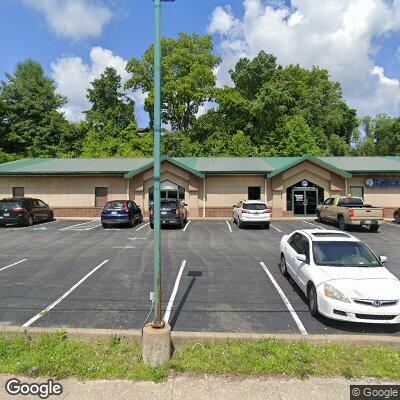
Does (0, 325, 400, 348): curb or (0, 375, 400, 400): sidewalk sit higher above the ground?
(0, 325, 400, 348): curb

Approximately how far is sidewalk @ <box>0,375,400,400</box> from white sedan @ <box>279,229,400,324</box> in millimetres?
1647

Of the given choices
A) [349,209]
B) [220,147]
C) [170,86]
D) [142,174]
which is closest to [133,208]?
[142,174]

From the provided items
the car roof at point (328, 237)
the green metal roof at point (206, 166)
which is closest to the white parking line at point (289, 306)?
the car roof at point (328, 237)

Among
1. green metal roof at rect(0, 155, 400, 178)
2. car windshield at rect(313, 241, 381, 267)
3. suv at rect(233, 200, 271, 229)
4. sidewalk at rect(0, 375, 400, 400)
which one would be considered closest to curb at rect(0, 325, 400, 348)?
sidewalk at rect(0, 375, 400, 400)

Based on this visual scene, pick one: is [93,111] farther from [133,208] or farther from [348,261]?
[348,261]

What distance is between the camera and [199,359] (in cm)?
557

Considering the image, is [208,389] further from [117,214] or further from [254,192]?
[254,192]

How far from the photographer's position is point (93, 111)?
178 ft

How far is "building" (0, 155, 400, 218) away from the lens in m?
28.1

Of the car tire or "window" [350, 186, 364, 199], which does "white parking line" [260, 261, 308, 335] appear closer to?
the car tire

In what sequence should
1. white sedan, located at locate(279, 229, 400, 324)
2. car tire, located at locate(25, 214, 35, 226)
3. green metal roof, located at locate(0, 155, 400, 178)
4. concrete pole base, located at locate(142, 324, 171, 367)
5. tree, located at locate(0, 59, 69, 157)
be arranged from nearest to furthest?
concrete pole base, located at locate(142, 324, 171, 367) → white sedan, located at locate(279, 229, 400, 324) → car tire, located at locate(25, 214, 35, 226) → green metal roof, located at locate(0, 155, 400, 178) → tree, located at locate(0, 59, 69, 157)

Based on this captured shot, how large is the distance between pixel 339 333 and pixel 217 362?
8.39ft

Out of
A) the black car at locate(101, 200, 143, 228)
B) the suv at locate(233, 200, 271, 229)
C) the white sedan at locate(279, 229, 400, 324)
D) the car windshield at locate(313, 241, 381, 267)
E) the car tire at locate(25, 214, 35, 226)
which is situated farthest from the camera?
the car tire at locate(25, 214, 35, 226)

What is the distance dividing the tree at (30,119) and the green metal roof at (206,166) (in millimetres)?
17017
